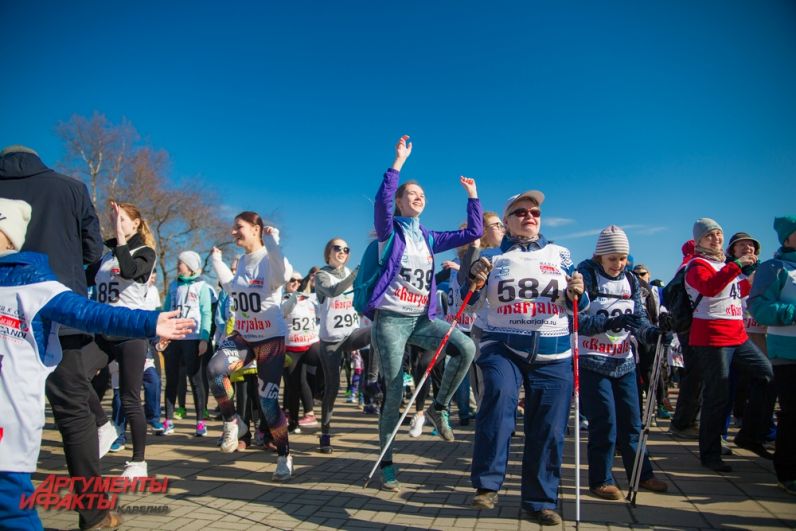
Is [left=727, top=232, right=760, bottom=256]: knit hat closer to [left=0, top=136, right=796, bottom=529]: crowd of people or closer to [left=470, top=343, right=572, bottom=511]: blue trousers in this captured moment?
[left=0, top=136, right=796, bottom=529]: crowd of people

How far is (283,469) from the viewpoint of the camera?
15.0ft

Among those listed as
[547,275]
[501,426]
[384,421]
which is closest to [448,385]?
[384,421]

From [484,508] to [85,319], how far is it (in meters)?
2.81

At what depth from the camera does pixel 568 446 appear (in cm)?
615

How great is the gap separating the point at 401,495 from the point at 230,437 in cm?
226

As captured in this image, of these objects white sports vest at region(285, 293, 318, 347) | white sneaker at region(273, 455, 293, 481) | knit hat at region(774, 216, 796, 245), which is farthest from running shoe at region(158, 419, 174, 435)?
knit hat at region(774, 216, 796, 245)

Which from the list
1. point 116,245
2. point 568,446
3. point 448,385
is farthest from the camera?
point 568,446

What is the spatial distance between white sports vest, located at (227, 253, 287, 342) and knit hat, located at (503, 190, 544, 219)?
242cm

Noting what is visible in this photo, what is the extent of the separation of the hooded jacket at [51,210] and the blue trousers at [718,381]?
5.46 meters

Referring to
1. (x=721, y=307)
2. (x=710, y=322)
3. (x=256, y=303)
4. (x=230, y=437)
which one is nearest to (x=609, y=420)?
(x=710, y=322)

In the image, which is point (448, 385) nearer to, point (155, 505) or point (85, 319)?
point (155, 505)

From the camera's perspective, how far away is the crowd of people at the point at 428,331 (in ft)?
8.38

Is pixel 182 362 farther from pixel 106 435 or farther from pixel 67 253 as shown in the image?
pixel 67 253

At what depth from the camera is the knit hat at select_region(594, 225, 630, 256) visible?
4340mm
